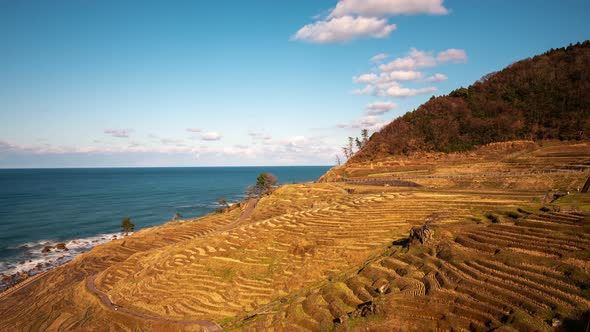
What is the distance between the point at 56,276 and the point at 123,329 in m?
24.2

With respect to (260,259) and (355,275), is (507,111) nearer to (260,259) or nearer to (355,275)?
(260,259)

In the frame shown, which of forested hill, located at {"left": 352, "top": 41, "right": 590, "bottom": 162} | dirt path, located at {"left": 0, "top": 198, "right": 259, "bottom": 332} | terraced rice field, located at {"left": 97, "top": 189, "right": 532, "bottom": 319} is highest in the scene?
forested hill, located at {"left": 352, "top": 41, "right": 590, "bottom": 162}

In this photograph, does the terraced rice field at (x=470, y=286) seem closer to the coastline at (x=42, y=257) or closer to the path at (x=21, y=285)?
the path at (x=21, y=285)

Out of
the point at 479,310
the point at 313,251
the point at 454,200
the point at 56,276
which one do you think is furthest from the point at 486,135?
the point at 56,276

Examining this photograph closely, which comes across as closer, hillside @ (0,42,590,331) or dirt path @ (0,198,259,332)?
hillside @ (0,42,590,331)

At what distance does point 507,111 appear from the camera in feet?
305

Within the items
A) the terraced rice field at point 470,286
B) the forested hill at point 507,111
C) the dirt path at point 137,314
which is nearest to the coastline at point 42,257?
the dirt path at point 137,314

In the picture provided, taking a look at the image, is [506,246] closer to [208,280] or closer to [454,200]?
[454,200]

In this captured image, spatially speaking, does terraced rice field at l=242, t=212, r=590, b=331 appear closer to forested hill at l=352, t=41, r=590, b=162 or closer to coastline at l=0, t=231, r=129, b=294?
coastline at l=0, t=231, r=129, b=294

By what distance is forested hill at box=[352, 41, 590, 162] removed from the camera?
81.4 meters

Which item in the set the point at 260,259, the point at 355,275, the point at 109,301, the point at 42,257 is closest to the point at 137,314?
the point at 109,301

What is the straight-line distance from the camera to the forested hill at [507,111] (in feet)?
267

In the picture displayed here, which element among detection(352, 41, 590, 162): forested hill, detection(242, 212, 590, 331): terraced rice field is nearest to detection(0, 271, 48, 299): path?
detection(242, 212, 590, 331): terraced rice field

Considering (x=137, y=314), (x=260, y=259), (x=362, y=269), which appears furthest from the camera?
(x=260, y=259)
